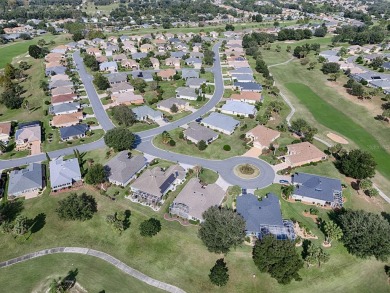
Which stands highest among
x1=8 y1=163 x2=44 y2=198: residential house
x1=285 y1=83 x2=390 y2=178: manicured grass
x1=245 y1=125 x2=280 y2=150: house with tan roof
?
x1=8 y1=163 x2=44 y2=198: residential house

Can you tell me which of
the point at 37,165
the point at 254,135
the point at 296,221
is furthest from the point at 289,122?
the point at 37,165

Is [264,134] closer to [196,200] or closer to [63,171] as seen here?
[196,200]

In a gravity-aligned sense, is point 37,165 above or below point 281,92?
above

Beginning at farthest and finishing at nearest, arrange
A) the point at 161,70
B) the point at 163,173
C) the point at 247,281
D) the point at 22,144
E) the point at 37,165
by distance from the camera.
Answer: the point at 161,70 → the point at 22,144 → the point at 37,165 → the point at 163,173 → the point at 247,281

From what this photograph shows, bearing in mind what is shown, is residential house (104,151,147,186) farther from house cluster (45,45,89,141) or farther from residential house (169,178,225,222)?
house cluster (45,45,89,141)

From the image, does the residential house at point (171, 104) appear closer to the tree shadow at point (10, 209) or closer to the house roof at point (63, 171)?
the house roof at point (63, 171)

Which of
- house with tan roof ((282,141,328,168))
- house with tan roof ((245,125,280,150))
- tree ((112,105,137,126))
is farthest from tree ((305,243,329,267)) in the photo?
tree ((112,105,137,126))

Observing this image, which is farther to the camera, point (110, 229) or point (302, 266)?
point (110, 229)

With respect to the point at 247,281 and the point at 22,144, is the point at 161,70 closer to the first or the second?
the point at 22,144
